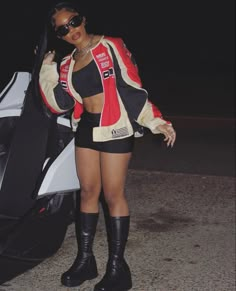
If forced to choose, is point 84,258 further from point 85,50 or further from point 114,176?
point 85,50

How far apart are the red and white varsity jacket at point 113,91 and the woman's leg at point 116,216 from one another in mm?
181

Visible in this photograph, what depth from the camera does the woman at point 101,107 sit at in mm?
3373

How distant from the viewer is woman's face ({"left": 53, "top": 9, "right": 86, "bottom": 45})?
331cm

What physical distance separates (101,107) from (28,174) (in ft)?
2.07

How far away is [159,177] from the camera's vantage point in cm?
641

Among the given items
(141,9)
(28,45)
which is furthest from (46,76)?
(141,9)

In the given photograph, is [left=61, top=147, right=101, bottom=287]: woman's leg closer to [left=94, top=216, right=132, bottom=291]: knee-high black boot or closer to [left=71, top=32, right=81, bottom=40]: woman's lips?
[left=94, top=216, right=132, bottom=291]: knee-high black boot

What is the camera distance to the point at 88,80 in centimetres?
340

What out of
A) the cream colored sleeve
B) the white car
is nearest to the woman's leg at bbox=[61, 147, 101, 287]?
the white car

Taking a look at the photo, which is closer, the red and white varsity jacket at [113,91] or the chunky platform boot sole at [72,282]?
the red and white varsity jacket at [113,91]

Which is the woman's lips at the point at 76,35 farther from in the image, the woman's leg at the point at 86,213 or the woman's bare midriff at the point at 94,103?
the woman's leg at the point at 86,213

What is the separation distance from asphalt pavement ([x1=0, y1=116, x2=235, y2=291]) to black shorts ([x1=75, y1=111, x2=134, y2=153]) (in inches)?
16.4

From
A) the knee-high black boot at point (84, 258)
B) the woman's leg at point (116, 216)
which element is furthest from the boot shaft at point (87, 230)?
the woman's leg at point (116, 216)

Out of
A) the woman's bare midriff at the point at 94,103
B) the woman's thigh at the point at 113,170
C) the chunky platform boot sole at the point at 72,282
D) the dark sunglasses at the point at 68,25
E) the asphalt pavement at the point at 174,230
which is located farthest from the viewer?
the asphalt pavement at the point at 174,230
